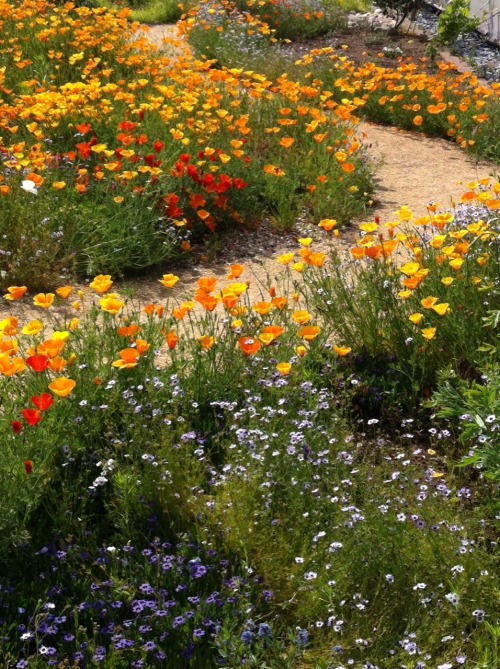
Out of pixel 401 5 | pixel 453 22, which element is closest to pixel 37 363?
pixel 453 22

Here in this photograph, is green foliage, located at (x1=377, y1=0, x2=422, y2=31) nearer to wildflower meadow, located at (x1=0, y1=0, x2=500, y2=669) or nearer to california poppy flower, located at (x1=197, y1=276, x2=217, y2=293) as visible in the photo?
wildflower meadow, located at (x1=0, y1=0, x2=500, y2=669)

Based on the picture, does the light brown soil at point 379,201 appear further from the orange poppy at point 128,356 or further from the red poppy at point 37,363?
the red poppy at point 37,363

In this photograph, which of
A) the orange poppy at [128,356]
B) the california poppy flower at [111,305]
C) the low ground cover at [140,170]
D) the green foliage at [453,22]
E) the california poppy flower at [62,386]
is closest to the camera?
the california poppy flower at [62,386]

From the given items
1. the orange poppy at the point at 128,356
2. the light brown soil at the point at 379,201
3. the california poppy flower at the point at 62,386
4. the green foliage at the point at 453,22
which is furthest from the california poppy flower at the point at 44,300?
the green foliage at the point at 453,22

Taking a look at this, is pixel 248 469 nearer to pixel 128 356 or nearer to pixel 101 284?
pixel 128 356

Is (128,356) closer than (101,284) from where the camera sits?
Yes

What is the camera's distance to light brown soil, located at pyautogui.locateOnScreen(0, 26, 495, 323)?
525cm

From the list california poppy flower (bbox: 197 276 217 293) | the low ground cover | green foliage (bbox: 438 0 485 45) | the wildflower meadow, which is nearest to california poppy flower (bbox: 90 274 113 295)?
the wildflower meadow

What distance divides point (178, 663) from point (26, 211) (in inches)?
139

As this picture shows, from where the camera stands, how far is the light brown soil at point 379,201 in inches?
207

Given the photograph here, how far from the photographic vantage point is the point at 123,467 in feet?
9.75

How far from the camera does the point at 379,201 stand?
7.04 meters

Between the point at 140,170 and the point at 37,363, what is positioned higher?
the point at 37,363

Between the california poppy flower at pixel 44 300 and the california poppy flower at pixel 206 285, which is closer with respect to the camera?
the california poppy flower at pixel 44 300
